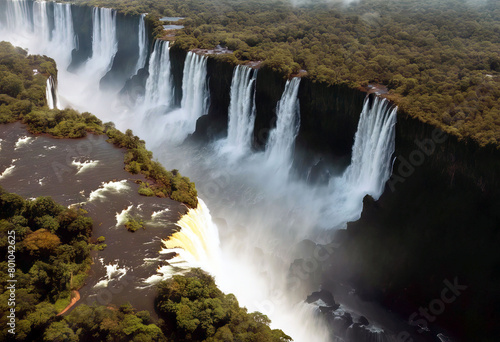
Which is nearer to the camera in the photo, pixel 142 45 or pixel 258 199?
pixel 258 199

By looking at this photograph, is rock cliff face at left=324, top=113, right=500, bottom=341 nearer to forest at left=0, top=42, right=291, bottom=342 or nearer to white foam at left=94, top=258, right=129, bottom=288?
forest at left=0, top=42, right=291, bottom=342

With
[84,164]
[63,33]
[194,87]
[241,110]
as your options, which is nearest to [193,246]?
[84,164]

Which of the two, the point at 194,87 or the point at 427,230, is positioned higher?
the point at 194,87

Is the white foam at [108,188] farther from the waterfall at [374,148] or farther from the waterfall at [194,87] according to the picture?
the waterfall at [194,87]

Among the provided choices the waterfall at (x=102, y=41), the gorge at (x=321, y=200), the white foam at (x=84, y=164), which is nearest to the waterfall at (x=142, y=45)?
the waterfall at (x=102, y=41)

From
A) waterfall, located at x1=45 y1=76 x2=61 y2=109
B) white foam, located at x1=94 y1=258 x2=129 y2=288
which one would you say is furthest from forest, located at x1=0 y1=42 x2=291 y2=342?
waterfall, located at x1=45 y1=76 x2=61 y2=109

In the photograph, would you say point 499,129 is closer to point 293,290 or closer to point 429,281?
point 429,281

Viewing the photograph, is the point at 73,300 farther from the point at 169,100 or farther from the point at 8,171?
the point at 169,100
